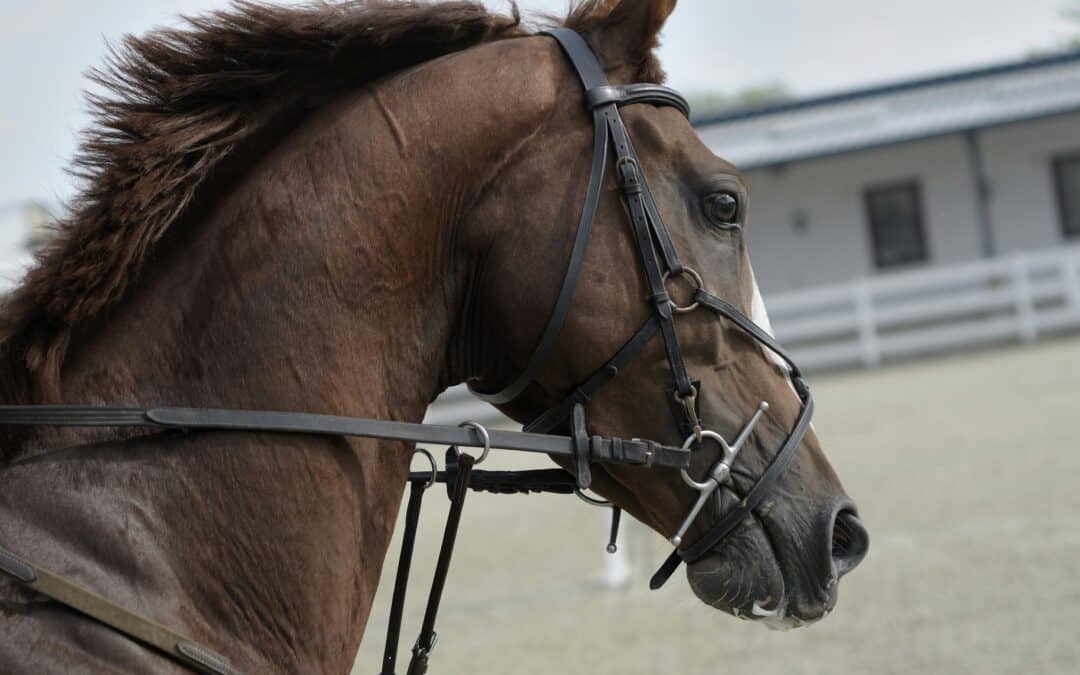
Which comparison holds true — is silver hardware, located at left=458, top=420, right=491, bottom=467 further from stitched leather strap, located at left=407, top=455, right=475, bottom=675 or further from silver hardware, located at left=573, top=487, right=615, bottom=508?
silver hardware, located at left=573, top=487, right=615, bottom=508

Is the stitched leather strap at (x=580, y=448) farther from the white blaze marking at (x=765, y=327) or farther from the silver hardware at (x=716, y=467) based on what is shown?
the white blaze marking at (x=765, y=327)

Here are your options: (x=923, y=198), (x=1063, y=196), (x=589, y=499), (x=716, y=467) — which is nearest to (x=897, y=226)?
(x=923, y=198)

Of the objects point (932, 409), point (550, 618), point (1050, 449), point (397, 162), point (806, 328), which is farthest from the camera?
point (806, 328)

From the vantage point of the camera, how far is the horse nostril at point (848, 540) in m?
2.36

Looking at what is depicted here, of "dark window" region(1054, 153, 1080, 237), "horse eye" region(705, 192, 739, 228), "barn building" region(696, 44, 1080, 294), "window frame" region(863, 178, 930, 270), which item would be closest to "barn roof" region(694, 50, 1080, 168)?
"barn building" region(696, 44, 1080, 294)

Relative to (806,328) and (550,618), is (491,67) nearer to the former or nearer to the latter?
(550,618)

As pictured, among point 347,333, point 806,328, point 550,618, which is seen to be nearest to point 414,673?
point 347,333

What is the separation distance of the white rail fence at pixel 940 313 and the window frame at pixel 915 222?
110 inches

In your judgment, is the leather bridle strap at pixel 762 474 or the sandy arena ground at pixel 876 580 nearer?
the leather bridle strap at pixel 762 474

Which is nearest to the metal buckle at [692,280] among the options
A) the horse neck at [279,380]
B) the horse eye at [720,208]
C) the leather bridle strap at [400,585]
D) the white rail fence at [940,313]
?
the horse eye at [720,208]

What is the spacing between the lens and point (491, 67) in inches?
92.7

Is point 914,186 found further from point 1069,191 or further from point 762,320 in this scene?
point 762,320

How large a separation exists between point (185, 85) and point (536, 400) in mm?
985

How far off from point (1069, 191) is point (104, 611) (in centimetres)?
2789
